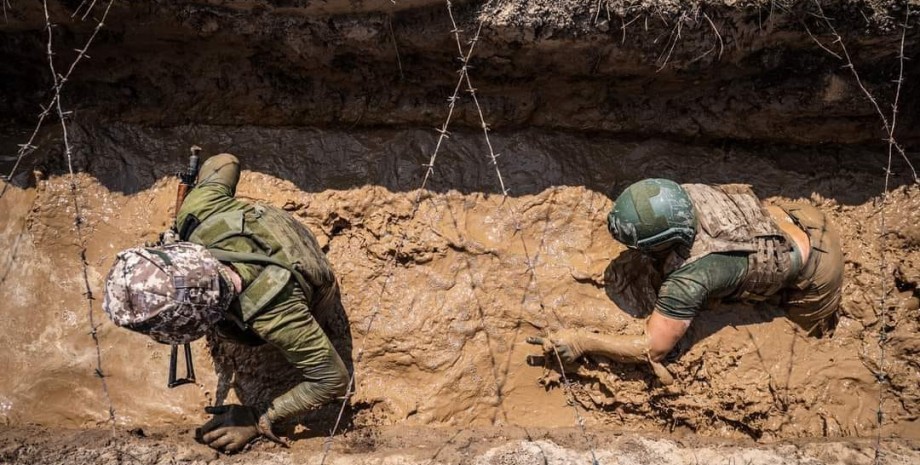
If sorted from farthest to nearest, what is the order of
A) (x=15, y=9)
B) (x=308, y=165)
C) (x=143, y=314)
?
(x=308, y=165)
(x=15, y=9)
(x=143, y=314)

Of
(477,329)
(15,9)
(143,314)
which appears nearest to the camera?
(143,314)

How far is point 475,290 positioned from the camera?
4.10 meters

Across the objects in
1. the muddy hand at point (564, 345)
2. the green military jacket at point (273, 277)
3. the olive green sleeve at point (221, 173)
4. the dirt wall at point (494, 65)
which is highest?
the dirt wall at point (494, 65)

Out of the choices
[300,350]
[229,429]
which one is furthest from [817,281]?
[229,429]

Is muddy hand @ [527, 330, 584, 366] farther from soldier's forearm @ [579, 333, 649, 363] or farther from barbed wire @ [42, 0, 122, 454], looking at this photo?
barbed wire @ [42, 0, 122, 454]

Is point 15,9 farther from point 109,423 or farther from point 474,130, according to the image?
point 474,130

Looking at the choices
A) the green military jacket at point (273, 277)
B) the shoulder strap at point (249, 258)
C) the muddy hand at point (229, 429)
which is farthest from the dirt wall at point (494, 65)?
the muddy hand at point (229, 429)

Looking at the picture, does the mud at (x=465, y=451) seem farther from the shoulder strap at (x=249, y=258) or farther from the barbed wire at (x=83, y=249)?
the shoulder strap at (x=249, y=258)

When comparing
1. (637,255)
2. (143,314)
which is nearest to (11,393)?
(143,314)

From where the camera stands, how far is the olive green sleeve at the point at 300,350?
10.3ft

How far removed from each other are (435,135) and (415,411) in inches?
74.0

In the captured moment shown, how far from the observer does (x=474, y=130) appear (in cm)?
443

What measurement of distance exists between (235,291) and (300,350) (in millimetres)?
458

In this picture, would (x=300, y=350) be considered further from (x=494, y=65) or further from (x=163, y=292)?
(x=494, y=65)
